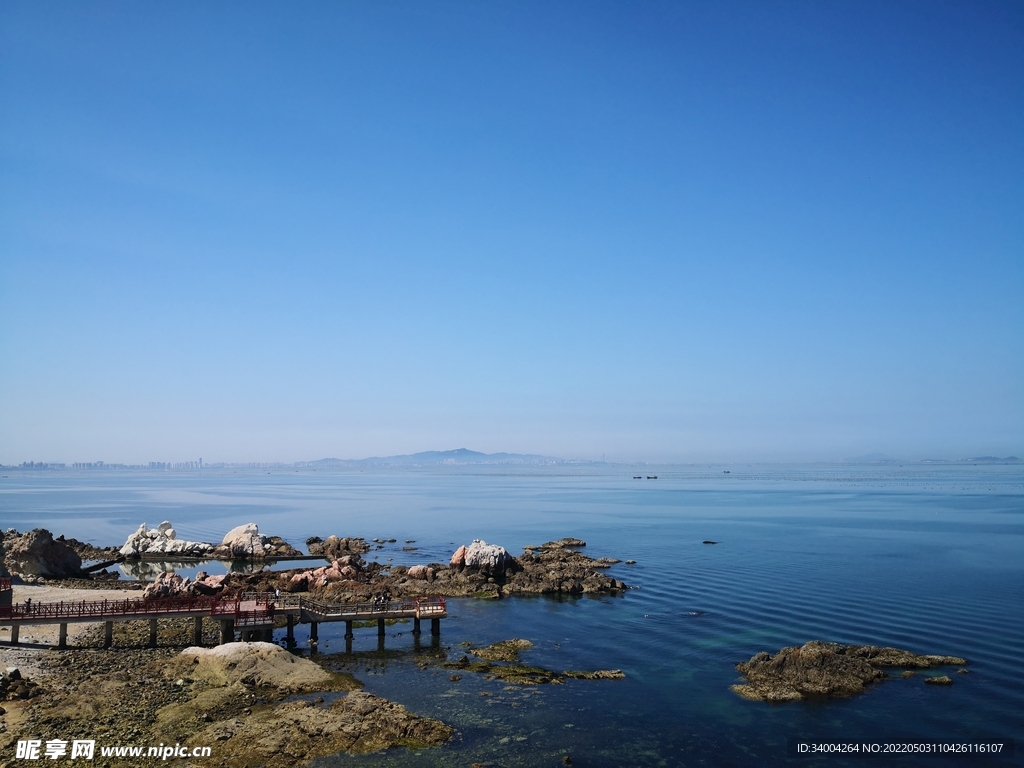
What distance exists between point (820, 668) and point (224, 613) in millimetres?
37536

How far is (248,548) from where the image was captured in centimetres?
9750

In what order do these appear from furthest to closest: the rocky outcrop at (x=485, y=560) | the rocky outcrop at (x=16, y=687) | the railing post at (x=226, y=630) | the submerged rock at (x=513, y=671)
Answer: the rocky outcrop at (x=485, y=560) → the railing post at (x=226, y=630) → the submerged rock at (x=513, y=671) → the rocky outcrop at (x=16, y=687)

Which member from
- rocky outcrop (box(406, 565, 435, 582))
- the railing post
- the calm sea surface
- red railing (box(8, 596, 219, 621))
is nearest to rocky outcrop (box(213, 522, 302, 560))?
the calm sea surface

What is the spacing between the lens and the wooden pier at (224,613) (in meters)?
44.5

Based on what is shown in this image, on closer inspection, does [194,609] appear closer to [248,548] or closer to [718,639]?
[718,639]

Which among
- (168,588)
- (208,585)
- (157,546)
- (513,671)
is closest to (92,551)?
(157,546)

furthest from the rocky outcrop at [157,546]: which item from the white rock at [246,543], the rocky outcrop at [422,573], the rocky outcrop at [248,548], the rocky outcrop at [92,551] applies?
the rocky outcrop at [422,573]

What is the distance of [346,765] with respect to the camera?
29.2 metres

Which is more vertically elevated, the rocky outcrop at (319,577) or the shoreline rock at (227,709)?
the shoreline rock at (227,709)

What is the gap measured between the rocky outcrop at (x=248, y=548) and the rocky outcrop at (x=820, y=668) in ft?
245

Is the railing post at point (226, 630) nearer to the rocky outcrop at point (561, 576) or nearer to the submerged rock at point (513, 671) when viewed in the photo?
the submerged rock at point (513, 671)

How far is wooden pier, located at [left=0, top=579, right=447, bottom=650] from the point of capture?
4453 cm

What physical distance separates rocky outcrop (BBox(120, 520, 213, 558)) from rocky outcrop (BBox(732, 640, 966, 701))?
8484 centimetres

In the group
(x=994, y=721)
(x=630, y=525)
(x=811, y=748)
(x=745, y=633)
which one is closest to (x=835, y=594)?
(x=745, y=633)
